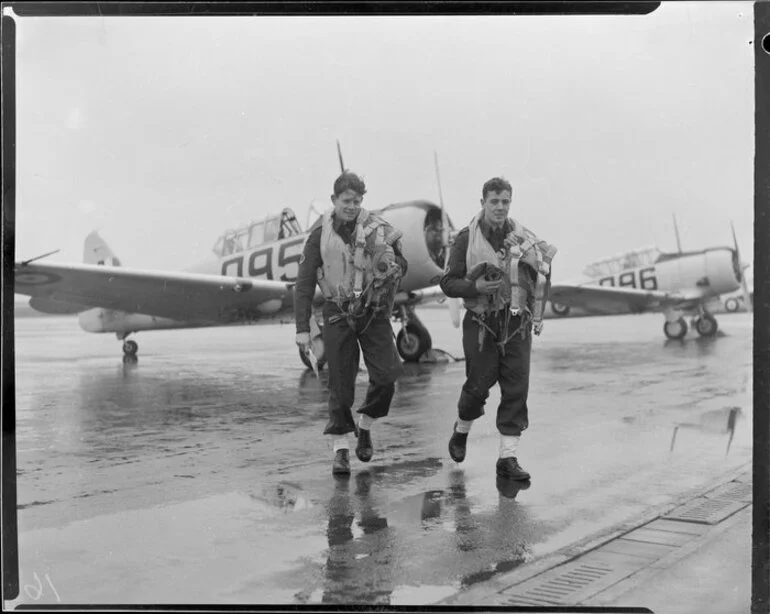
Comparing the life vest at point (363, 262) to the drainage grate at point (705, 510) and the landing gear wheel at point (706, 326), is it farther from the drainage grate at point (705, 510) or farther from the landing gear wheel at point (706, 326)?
the landing gear wheel at point (706, 326)

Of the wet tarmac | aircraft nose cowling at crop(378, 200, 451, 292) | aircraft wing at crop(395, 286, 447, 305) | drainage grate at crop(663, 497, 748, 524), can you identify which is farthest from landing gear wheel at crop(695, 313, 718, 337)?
drainage grate at crop(663, 497, 748, 524)

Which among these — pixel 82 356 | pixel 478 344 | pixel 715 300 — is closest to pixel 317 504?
pixel 478 344

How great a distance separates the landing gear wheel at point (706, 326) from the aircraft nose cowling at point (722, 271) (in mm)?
809

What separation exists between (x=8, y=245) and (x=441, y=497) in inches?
102

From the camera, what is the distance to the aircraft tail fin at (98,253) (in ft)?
57.2

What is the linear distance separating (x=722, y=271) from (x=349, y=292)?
60.8 feet

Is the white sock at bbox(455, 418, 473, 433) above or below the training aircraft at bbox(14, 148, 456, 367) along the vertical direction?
below

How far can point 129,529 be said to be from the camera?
4.23 meters

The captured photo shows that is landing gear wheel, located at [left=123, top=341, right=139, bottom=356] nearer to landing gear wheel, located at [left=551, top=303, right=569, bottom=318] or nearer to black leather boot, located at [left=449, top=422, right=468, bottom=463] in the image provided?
landing gear wheel, located at [left=551, top=303, right=569, bottom=318]

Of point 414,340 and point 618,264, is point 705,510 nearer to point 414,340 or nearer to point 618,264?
point 414,340

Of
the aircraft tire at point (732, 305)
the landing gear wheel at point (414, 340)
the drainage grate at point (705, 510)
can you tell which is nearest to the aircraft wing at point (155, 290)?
the landing gear wheel at point (414, 340)

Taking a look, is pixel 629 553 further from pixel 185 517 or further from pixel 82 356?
pixel 82 356

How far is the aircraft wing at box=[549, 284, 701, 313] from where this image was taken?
2047cm

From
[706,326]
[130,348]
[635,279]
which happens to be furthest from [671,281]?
[130,348]
